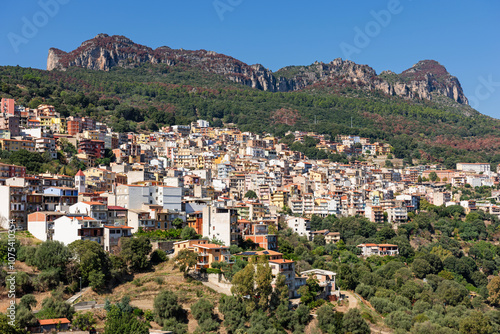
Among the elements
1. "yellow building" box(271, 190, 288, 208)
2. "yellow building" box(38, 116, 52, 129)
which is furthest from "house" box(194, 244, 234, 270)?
"yellow building" box(38, 116, 52, 129)

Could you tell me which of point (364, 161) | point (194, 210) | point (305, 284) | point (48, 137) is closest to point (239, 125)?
point (364, 161)

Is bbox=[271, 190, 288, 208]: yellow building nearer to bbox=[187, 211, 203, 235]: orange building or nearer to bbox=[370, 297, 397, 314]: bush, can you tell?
bbox=[187, 211, 203, 235]: orange building

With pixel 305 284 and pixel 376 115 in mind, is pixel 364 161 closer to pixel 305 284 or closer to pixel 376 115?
pixel 376 115

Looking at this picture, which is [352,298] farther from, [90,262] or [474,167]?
[474,167]

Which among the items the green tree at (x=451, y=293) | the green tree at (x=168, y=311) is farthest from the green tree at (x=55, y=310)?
the green tree at (x=451, y=293)

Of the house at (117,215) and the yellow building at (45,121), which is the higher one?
the yellow building at (45,121)

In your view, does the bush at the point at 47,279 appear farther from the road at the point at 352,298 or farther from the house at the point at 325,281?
the road at the point at 352,298

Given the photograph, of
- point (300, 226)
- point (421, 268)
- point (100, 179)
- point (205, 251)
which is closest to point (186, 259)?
point (205, 251)
